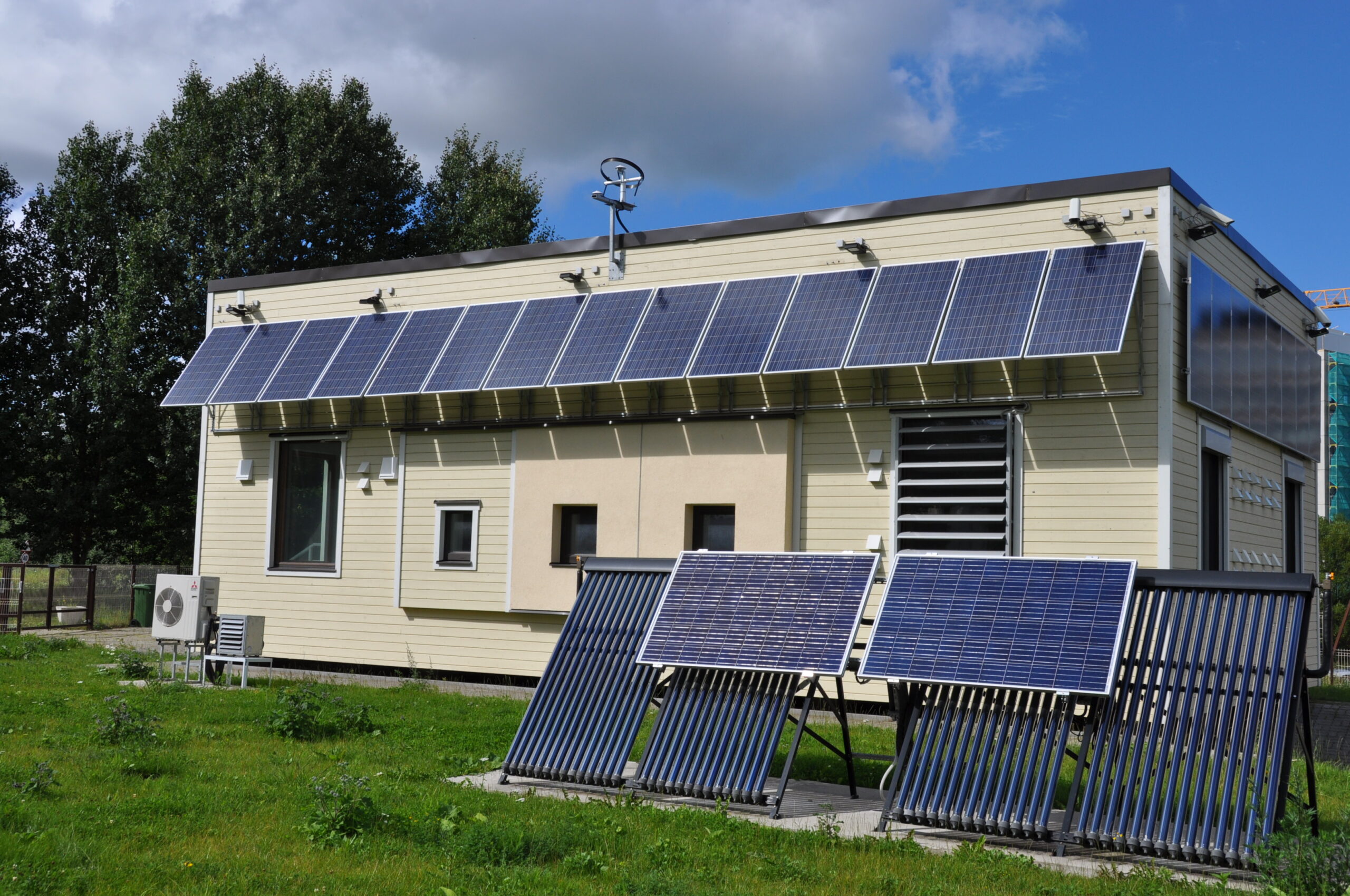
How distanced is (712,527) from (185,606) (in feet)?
19.3

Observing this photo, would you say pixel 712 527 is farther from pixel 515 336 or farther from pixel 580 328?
pixel 515 336

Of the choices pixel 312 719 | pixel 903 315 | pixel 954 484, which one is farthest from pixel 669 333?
pixel 312 719

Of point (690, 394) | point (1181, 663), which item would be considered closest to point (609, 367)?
point (690, 394)

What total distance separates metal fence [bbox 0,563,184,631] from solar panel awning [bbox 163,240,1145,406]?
8.78 m

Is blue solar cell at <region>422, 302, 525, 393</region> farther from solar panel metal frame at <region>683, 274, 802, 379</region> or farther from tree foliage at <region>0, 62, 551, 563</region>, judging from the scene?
tree foliage at <region>0, 62, 551, 563</region>

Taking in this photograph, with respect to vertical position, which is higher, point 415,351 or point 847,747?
point 415,351

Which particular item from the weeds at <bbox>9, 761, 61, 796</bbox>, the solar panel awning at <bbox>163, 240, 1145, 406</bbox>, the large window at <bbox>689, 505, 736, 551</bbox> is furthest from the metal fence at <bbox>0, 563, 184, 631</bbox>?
the weeds at <bbox>9, 761, 61, 796</bbox>

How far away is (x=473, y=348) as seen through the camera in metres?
13.8

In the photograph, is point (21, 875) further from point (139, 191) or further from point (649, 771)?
point (139, 191)

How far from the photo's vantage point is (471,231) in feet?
105

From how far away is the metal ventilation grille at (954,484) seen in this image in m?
11.2

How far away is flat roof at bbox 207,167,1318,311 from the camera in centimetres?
1095

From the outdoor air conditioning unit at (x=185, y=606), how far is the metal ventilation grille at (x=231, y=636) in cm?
15

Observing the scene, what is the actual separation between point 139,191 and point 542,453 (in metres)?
20.8
